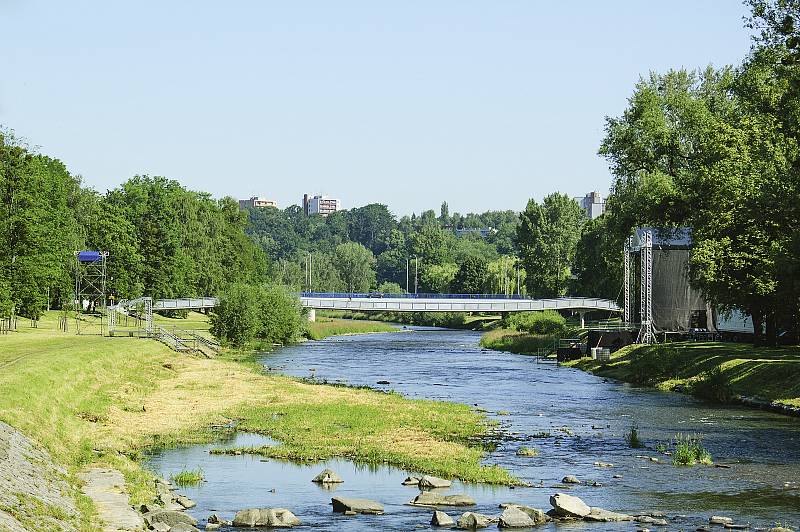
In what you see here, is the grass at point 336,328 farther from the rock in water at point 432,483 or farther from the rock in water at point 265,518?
the rock in water at point 265,518

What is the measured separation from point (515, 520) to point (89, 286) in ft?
347

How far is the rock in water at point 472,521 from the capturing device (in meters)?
30.5

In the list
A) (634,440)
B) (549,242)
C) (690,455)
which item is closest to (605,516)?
(690,455)

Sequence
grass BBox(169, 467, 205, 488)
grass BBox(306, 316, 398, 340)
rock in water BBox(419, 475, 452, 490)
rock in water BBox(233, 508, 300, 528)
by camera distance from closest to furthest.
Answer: rock in water BBox(233, 508, 300, 528) → rock in water BBox(419, 475, 452, 490) → grass BBox(169, 467, 205, 488) → grass BBox(306, 316, 398, 340)

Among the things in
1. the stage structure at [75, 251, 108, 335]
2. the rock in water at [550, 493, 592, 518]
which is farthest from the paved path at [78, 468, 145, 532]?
the stage structure at [75, 251, 108, 335]

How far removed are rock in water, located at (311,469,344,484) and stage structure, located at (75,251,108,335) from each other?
231 feet

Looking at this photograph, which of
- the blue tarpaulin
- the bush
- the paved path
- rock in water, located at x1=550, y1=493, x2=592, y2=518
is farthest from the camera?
the bush

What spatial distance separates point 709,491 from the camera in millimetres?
35969

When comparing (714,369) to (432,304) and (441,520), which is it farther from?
(432,304)

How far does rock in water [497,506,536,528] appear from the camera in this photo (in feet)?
100

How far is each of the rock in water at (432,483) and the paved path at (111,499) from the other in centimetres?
925

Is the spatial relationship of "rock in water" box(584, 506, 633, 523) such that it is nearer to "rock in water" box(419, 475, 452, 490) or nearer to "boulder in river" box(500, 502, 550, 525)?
"boulder in river" box(500, 502, 550, 525)

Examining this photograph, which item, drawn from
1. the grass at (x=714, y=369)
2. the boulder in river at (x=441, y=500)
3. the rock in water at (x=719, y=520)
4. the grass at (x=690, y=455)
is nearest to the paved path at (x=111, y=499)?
the boulder in river at (x=441, y=500)

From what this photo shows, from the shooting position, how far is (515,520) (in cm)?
3072
